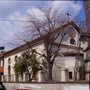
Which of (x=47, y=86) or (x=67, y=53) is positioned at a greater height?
(x=67, y=53)

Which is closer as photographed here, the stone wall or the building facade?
the stone wall

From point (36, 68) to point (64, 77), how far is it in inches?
744

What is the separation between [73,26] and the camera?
52844 millimetres

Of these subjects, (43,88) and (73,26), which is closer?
(43,88)

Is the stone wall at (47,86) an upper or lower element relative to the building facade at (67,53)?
lower

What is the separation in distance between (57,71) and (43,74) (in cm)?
1006

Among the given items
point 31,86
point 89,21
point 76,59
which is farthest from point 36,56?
point 89,21

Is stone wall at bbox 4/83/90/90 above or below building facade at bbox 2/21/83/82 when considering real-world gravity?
below

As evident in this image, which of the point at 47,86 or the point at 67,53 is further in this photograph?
the point at 67,53

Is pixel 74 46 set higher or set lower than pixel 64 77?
higher

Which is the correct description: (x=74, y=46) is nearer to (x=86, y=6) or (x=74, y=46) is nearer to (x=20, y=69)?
(x=20, y=69)

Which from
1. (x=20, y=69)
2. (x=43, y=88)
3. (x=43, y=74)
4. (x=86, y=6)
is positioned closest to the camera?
(x=86, y=6)

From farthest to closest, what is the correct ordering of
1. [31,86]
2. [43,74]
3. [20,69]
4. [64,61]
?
[64,61] → [20,69] → [43,74] → [31,86]

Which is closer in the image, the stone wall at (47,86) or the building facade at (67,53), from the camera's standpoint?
the stone wall at (47,86)
